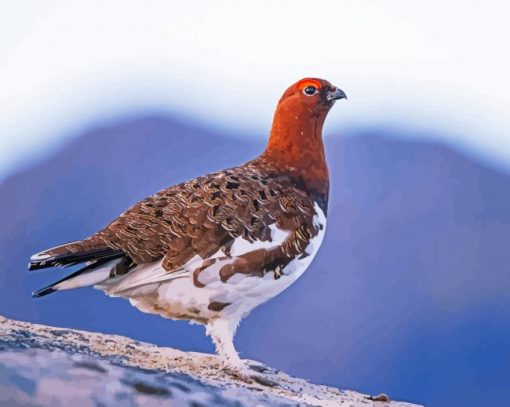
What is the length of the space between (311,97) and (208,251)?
22.1 inches

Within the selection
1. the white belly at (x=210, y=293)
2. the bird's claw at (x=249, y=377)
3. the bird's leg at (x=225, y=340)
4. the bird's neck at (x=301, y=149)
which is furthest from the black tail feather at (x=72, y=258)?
the bird's neck at (x=301, y=149)

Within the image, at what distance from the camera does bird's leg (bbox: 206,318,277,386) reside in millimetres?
2033

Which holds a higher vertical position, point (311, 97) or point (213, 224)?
point (311, 97)

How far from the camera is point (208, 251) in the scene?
76.4 inches

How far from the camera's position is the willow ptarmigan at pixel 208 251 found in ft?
6.34

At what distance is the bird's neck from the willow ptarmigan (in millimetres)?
53

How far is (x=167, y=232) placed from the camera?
6.44 ft

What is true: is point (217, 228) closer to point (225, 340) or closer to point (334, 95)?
point (225, 340)

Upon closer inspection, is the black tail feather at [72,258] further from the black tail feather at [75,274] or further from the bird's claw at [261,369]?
the bird's claw at [261,369]

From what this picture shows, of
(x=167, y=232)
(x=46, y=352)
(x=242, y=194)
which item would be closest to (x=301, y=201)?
(x=242, y=194)

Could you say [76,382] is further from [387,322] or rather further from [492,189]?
[492,189]

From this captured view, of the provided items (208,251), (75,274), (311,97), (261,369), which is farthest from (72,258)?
(311,97)

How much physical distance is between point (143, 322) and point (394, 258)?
1.07 m

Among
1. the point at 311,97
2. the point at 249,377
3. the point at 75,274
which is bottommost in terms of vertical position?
the point at 249,377
